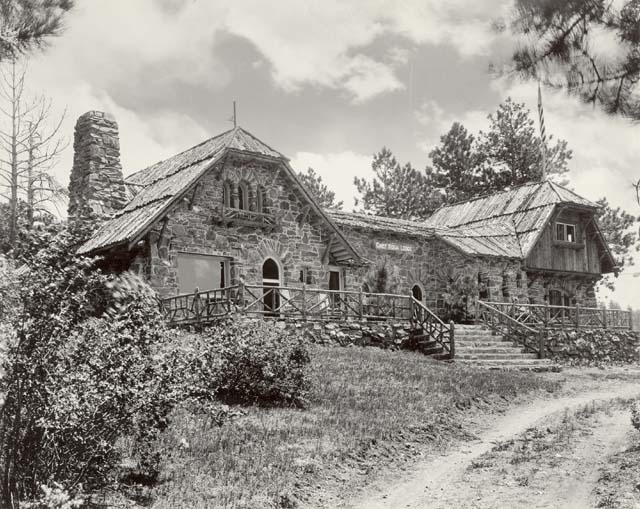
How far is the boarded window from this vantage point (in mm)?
20500

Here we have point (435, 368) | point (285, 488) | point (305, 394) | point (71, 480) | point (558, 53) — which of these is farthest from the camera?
point (435, 368)

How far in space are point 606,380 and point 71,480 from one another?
16266 millimetres

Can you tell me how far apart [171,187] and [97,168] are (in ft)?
A: 9.05

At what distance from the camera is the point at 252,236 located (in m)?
22.1

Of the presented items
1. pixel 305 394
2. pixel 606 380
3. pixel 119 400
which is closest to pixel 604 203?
pixel 606 380

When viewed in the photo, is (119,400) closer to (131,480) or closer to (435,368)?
(131,480)

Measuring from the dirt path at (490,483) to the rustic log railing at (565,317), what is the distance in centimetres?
1397

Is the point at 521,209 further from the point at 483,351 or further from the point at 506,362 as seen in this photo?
the point at 506,362

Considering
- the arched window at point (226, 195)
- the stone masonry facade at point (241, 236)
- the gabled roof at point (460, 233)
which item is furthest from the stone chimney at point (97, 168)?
the gabled roof at point (460, 233)

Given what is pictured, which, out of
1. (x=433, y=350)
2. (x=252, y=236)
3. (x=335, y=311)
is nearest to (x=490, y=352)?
(x=433, y=350)

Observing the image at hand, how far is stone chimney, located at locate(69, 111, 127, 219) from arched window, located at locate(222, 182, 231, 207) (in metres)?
3.18

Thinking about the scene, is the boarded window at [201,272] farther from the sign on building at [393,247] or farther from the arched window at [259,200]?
the sign on building at [393,247]

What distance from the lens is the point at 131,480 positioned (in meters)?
7.88

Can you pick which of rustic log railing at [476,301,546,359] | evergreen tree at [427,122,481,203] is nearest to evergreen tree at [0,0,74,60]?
rustic log railing at [476,301,546,359]
